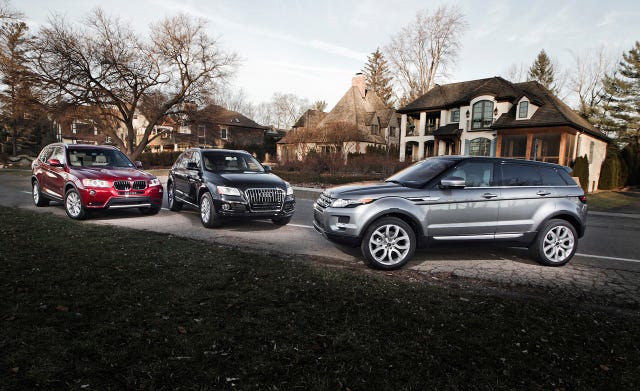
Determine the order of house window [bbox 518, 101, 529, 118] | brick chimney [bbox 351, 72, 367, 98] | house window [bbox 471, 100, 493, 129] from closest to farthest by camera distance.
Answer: house window [bbox 518, 101, 529, 118], house window [bbox 471, 100, 493, 129], brick chimney [bbox 351, 72, 367, 98]

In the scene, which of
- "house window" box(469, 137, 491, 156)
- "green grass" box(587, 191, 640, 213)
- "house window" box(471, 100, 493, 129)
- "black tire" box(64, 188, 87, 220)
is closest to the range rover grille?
"black tire" box(64, 188, 87, 220)

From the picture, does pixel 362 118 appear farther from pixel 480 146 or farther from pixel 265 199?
pixel 265 199

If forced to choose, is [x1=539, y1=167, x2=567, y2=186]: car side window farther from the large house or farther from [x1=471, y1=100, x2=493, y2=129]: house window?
[x1=471, y1=100, x2=493, y2=129]: house window

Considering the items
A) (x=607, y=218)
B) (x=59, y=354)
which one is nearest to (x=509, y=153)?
(x=607, y=218)

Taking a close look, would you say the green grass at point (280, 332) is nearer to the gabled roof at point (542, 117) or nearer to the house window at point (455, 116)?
the gabled roof at point (542, 117)

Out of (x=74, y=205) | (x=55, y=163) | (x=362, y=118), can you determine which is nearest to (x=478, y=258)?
(x=74, y=205)

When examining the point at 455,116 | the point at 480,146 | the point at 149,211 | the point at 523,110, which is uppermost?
the point at 455,116

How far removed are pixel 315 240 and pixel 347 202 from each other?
2011 millimetres

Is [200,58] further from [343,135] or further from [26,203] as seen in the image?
[26,203]

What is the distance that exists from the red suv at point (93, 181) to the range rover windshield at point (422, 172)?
21.6ft

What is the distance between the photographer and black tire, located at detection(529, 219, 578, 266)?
20.8 ft

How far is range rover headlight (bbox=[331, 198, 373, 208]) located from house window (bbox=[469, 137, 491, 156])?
27.4 metres

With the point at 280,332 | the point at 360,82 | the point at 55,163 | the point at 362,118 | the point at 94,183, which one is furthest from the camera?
the point at 360,82

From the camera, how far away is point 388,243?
19.2 ft
